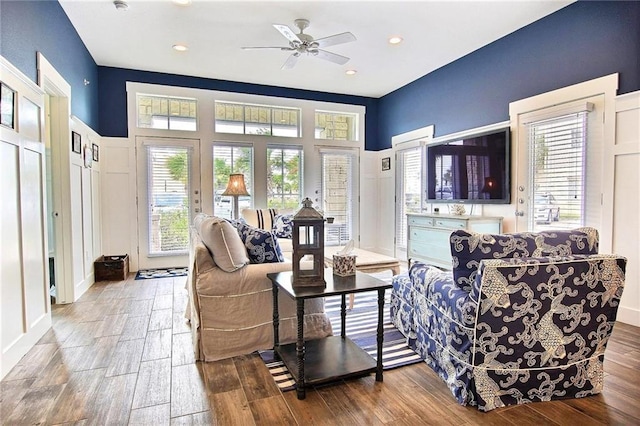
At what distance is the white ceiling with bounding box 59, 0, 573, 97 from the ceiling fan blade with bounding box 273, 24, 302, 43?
219mm

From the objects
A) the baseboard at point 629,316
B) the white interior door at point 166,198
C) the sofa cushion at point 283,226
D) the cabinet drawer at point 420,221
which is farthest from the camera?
the white interior door at point 166,198

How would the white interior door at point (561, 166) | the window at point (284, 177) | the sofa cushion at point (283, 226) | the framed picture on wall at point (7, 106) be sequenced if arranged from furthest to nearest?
1. the window at point (284, 177)
2. the sofa cushion at point (283, 226)
3. the white interior door at point (561, 166)
4. the framed picture on wall at point (7, 106)

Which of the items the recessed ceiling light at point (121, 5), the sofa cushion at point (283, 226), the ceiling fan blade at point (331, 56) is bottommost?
the sofa cushion at point (283, 226)

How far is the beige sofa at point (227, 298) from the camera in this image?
7.99ft

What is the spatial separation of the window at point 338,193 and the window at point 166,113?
224 centimetres

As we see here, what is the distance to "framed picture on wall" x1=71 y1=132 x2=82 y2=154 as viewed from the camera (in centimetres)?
382

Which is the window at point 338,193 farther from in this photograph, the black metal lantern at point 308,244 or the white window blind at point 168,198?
the black metal lantern at point 308,244

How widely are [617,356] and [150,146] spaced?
5762 millimetres

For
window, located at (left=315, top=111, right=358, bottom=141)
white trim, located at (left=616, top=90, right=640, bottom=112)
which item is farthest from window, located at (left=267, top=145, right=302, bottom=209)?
white trim, located at (left=616, top=90, right=640, bottom=112)

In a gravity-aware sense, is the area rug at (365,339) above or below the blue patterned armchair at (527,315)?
below

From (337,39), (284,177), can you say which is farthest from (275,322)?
(284,177)

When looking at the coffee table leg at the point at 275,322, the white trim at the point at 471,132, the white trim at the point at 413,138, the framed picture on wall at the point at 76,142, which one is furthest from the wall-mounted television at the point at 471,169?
the framed picture on wall at the point at 76,142

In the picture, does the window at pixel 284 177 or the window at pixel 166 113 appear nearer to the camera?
the window at pixel 166 113

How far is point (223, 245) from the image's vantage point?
7.91 ft
